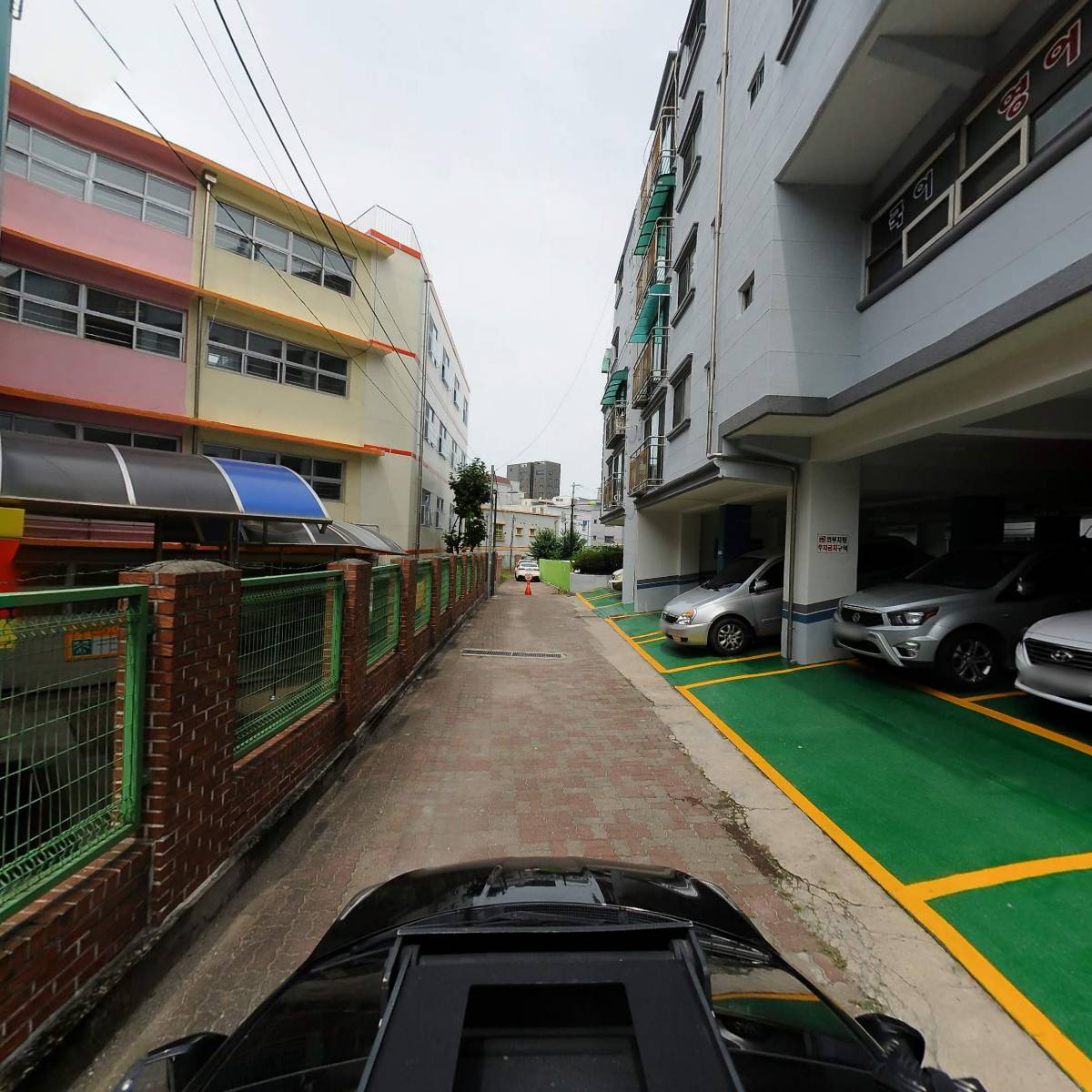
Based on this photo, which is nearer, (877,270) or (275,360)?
(877,270)

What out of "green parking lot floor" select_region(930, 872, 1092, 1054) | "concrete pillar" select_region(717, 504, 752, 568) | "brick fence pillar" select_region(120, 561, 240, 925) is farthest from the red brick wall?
"concrete pillar" select_region(717, 504, 752, 568)

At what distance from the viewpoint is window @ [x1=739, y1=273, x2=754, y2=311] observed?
8.08 m

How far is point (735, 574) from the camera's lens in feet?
32.9

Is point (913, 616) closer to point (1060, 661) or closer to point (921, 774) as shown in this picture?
point (1060, 661)

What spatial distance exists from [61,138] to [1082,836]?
1814cm

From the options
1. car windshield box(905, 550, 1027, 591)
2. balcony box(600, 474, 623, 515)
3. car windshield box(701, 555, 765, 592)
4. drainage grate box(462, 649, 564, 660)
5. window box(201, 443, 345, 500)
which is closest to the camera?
car windshield box(905, 550, 1027, 591)

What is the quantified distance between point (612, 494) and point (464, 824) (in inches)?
763

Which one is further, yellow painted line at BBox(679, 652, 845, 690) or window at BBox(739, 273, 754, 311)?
window at BBox(739, 273, 754, 311)

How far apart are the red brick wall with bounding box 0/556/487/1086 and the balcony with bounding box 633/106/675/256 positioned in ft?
47.0

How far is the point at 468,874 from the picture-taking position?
6.51ft

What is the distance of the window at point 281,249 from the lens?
44.9 ft

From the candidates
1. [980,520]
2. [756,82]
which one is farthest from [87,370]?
[980,520]

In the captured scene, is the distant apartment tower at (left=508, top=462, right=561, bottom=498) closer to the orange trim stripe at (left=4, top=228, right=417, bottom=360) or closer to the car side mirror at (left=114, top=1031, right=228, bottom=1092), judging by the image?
the orange trim stripe at (left=4, top=228, right=417, bottom=360)

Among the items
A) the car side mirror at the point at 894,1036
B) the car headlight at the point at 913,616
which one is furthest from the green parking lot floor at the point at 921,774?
the car side mirror at the point at 894,1036
